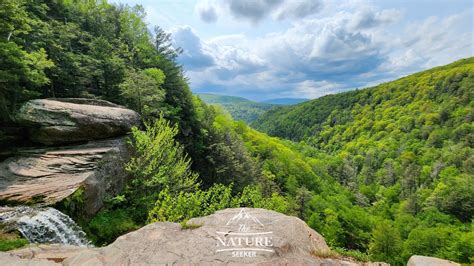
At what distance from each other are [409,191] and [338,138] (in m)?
93.2

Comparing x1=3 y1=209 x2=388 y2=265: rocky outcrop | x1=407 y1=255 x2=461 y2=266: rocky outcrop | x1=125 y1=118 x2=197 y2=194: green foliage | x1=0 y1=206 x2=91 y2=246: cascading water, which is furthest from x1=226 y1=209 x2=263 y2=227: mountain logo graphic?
x1=125 y1=118 x2=197 y2=194: green foliage

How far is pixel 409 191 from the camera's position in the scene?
355 ft

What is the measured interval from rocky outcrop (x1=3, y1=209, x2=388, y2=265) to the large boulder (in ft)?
41.7

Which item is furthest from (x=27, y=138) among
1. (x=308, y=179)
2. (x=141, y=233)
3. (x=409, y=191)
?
(x=409, y=191)

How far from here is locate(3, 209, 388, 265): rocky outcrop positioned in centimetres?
862

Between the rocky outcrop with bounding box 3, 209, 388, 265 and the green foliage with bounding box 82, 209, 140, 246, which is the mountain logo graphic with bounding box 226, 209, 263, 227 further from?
the green foliage with bounding box 82, 209, 140, 246

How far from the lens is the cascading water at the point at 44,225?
13547mm

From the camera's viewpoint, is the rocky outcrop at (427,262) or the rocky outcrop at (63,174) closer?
the rocky outcrop at (427,262)

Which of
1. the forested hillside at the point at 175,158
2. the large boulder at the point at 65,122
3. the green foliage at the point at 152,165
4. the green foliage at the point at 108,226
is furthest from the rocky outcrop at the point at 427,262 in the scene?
the large boulder at the point at 65,122

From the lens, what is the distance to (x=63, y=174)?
1872 cm

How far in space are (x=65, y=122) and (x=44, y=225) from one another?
959cm

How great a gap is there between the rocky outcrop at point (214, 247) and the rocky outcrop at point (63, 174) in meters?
6.93

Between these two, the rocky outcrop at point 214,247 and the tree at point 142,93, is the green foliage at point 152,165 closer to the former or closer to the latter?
the tree at point 142,93

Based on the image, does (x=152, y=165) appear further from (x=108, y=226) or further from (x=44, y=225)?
(x=44, y=225)
